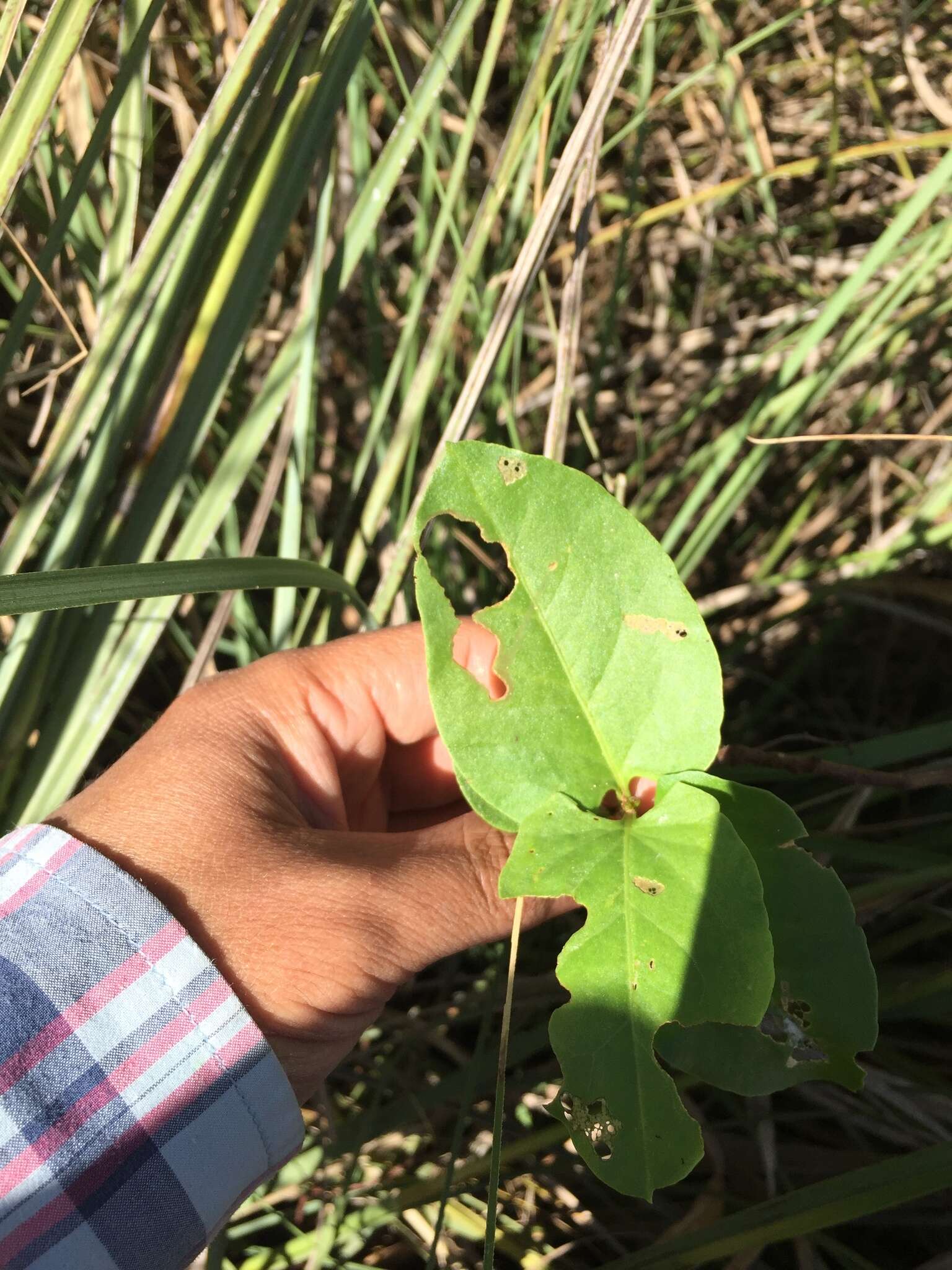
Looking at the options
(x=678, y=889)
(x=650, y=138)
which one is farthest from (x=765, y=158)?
(x=678, y=889)

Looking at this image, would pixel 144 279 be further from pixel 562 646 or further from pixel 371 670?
pixel 562 646

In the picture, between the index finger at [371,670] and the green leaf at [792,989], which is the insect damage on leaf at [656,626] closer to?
the green leaf at [792,989]

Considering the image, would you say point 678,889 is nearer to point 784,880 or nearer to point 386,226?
point 784,880

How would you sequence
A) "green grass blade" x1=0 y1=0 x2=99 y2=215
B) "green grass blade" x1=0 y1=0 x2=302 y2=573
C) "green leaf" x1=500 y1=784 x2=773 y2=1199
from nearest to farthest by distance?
"green leaf" x1=500 y1=784 x2=773 y2=1199
"green grass blade" x1=0 y1=0 x2=99 y2=215
"green grass blade" x1=0 y1=0 x2=302 y2=573

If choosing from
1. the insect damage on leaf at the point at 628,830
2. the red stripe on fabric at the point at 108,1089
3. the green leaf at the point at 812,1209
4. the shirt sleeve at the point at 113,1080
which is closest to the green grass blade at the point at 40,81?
the insect damage on leaf at the point at 628,830

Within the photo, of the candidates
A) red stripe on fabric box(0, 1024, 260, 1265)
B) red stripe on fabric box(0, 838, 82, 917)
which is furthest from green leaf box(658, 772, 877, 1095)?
red stripe on fabric box(0, 838, 82, 917)

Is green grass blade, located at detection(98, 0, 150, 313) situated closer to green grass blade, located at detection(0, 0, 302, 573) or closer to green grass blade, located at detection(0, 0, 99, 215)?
green grass blade, located at detection(0, 0, 302, 573)

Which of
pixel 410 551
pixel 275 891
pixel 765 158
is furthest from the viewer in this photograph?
pixel 765 158

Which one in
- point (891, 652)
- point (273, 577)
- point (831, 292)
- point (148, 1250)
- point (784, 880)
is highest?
point (831, 292)
